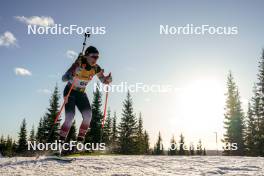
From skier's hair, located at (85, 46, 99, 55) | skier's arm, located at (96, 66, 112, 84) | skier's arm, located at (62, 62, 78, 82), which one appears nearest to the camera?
skier's arm, located at (62, 62, 78, 82)

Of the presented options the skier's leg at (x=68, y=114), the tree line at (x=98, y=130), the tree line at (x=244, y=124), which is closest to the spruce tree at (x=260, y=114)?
the tree line at (x=244, y=124)

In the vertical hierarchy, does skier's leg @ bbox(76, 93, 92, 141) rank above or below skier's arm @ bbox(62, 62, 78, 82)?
below

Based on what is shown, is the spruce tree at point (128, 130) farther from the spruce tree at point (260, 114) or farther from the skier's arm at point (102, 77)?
the skier's arm at point (102, 77)

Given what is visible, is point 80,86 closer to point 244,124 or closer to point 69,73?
point 69,73

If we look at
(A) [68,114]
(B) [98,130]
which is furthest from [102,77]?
(B) [98,130]

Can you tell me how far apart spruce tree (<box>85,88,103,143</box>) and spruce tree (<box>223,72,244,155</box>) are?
754 inches

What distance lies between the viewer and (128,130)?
53.0 m

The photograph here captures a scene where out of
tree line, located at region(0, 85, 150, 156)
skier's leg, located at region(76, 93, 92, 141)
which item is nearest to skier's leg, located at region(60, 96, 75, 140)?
skier's leg, located at region(76, 93, 92, 141)

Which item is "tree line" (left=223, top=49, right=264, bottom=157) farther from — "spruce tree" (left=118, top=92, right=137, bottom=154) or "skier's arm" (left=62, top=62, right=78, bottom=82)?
"skier's arm" (left=62, top=62, right=78, bottom=82)

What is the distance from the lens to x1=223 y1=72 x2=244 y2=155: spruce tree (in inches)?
1764

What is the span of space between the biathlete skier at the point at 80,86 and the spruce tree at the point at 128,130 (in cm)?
4264

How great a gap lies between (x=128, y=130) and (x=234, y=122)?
17.7 meters

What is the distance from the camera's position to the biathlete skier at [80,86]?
875cm

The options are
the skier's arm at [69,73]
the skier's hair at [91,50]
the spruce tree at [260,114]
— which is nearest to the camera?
the skier's arm at [69,73]
